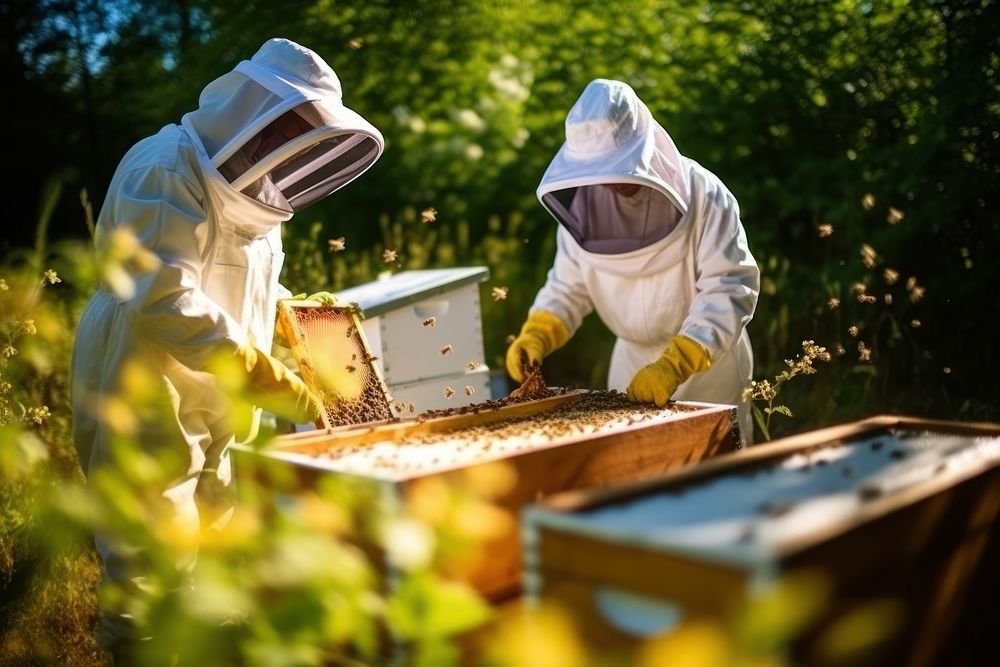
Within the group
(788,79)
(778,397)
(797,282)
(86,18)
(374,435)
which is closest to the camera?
(374,435)

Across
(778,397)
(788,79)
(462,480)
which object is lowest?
(778,397)

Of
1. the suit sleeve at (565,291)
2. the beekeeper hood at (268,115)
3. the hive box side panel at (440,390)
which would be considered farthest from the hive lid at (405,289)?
the beekeeper hood at (268,115)

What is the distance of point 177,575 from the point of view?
1.23 metres

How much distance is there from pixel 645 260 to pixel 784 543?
236 cm

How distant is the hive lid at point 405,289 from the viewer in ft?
14.1

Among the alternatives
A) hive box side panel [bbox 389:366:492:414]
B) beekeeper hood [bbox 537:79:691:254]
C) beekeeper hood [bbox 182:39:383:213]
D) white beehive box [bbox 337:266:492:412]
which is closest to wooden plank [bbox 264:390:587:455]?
beekeeper hood [bbox 537:79:691:254]

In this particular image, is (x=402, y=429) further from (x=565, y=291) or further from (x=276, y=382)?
(x=565, y=291)

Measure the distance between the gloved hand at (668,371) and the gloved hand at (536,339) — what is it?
646mm

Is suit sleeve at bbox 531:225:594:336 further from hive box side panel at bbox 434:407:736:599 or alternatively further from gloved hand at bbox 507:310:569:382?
hive box side panel at bbox 434:407:736:599

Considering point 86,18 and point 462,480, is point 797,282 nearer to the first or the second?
point 462,480

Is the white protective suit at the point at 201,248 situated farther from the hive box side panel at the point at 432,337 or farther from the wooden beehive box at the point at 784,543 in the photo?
the wooden beehive box at the point at 784,543

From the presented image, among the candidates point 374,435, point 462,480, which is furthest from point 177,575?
point 374,435

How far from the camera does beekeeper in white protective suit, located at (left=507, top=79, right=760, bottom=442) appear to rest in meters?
3.26

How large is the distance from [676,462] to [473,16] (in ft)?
24.9
